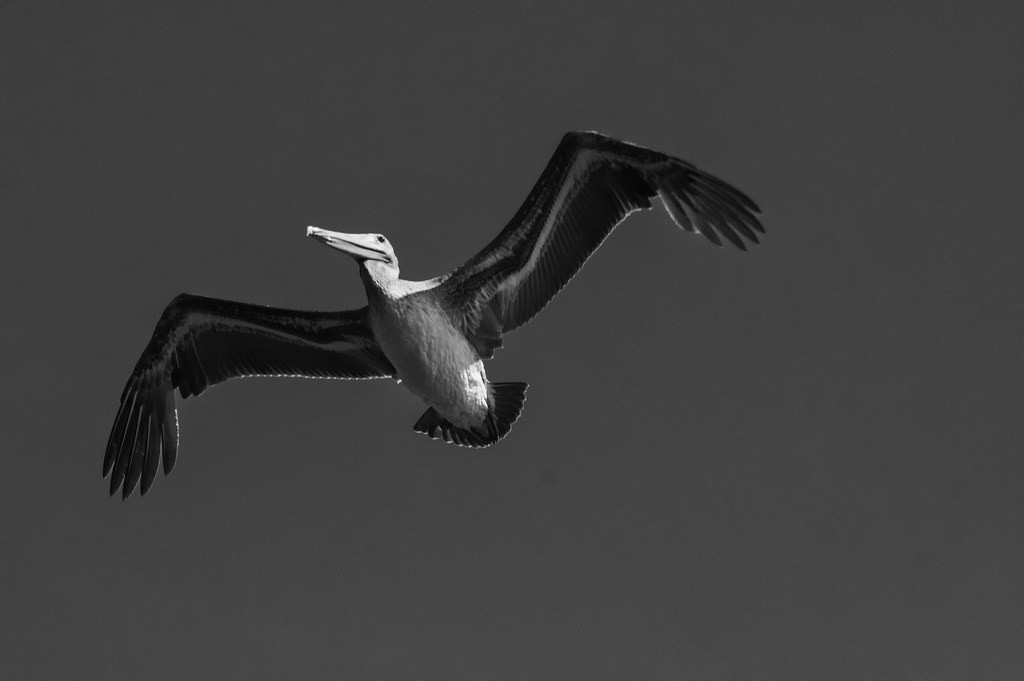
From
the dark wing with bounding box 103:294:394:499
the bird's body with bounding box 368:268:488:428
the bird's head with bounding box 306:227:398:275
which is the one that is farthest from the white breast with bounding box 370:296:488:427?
the dark wing with bounding box 103:294:394:499

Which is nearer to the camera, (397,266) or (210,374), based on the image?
(397,266)

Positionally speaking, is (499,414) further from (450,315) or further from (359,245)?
(359,245)

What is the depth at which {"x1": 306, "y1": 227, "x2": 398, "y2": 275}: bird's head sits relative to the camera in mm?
11828

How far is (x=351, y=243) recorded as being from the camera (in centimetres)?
1193

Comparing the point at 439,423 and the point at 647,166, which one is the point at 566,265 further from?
the point at 439,423

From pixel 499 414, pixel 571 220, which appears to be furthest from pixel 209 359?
pixel 571 220

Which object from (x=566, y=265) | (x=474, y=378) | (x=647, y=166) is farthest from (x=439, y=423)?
(x=647, y=166)

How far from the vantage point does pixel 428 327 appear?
12055 mm

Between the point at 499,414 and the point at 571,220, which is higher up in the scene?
the point at 571,220

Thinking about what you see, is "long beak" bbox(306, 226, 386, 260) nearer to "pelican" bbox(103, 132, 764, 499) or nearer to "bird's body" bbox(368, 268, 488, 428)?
"pelican" bbox(103, 132, 764, 499)

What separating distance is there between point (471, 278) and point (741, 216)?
2467 millimetres

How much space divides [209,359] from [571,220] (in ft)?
12.6

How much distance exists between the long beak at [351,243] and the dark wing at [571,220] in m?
0.70

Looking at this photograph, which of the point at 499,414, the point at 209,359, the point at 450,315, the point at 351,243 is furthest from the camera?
the point at 209,359
